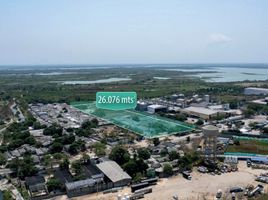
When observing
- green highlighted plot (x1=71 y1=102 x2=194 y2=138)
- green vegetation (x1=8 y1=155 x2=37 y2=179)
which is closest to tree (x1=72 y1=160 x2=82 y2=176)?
green vegetation (x1=8 y1=155 x2=37 y2=179)

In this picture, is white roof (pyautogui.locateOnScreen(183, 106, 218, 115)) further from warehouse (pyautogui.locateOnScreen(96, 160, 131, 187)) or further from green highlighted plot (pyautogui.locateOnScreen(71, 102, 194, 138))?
warehouse (pyautogui.locateOnScreen(96, 160, 131, 187))

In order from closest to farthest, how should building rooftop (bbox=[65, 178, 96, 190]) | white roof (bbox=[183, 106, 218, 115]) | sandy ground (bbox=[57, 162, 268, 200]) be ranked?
sandy ground (bbox=[57, 162, 268, 200]) < building rooftop (bbox=[65, 178, 96, 190]) < white roof (bbox=[183, 106, 218, 115])

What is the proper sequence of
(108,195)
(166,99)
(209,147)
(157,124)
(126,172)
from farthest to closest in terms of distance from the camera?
(166,99)
(157,124)
(209,147)
(126,172)
(108,195)

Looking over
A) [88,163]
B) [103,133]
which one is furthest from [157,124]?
[88,163]

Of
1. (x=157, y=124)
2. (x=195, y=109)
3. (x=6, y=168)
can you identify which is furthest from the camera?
(x=195, y=109)

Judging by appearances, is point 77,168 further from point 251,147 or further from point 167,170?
point 251,147

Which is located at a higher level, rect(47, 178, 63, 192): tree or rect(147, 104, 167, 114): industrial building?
rect(147, 104, 167, 114): industrial building

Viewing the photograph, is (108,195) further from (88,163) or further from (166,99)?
(166,99)
